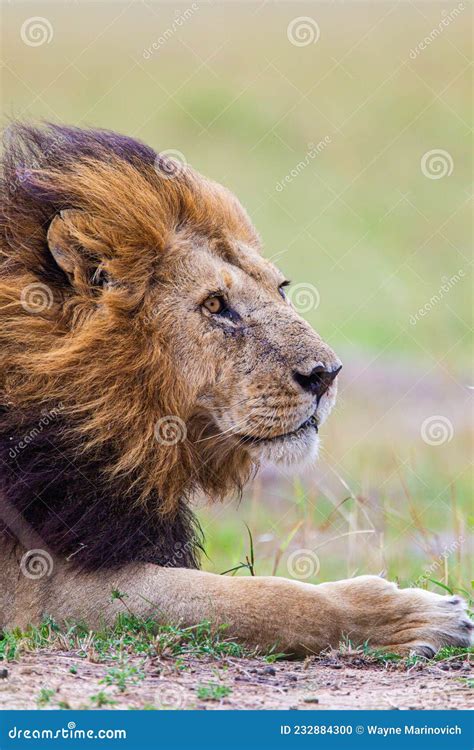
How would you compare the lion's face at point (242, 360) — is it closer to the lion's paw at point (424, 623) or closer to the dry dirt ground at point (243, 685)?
the lion's paw at point (424, 623)

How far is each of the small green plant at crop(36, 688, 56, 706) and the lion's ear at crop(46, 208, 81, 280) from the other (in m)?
1.88

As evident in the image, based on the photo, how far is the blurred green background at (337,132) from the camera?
696 inches

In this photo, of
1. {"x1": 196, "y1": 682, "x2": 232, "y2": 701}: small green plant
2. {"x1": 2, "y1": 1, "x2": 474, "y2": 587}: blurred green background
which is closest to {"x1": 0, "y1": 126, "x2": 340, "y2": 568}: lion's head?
{"x1": 196, "y1": 682, "x2": 232, "y2": 701}: small green plant

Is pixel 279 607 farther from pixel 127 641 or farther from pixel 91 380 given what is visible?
pixel 91 380

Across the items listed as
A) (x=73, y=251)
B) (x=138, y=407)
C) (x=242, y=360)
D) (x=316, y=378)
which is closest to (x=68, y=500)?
(x=138, y=407)

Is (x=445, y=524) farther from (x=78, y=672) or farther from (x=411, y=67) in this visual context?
(x=411, y=67)

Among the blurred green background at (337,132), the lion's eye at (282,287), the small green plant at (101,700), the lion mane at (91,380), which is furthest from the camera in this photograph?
the blurred green background at (337,132)

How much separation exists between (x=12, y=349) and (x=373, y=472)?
5.84 metres

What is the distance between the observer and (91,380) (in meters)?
5.28

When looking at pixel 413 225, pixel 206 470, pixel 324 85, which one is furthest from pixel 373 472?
pixel 324 85

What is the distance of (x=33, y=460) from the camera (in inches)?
207

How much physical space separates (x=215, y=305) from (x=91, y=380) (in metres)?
0.66

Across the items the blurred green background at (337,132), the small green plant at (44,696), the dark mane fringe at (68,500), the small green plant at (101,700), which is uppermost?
the blurred green background at (337,132)

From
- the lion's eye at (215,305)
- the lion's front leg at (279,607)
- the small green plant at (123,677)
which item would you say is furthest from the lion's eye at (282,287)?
the small green plant at (123,677)
